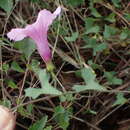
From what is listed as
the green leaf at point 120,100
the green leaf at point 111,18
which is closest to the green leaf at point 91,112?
the green leaf at point 120,100

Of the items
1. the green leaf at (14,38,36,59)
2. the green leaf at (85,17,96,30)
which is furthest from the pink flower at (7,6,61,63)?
the green leaf at (85,17,96,30)

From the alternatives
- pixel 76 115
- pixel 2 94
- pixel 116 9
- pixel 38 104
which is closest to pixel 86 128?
pixel 76 115

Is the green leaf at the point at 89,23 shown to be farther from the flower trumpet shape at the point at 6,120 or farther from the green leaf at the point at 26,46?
the flower trumpet shape at the point at 6,120

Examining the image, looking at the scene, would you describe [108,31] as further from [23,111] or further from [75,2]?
[23,111]

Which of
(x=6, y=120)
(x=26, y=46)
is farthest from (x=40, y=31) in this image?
(x=6, y=120)

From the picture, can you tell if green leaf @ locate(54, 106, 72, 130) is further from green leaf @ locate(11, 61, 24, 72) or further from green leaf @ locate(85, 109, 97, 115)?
green leaf @ locate(11, 61, 24, 72)

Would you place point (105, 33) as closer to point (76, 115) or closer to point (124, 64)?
point (124, 64)
